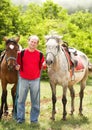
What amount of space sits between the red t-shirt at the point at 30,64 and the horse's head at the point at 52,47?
0.88 ft

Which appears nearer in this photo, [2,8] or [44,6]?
[2,8]

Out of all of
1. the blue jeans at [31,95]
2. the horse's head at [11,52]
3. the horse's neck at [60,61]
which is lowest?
the blue jeans at [31,95]

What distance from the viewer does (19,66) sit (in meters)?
7.62

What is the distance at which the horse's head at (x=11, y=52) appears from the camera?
7.66 m

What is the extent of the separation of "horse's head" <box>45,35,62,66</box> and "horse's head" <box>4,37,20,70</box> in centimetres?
78

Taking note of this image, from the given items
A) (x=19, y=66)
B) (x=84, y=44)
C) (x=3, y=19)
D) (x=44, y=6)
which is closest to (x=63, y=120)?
(x=19, y=66)

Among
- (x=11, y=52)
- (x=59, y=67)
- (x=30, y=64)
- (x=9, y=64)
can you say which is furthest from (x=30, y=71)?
(x=59, y=67)

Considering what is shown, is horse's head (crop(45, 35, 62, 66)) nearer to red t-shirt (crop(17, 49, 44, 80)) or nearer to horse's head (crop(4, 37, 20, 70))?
red t-shirt (crop(17, 49, 44, 80))

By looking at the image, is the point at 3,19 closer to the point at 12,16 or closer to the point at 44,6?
the point at 12,16

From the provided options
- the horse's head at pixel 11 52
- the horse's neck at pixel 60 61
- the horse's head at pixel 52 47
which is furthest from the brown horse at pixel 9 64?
the horse's neck at pixel 60 61

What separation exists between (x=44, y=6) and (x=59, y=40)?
2062 inches

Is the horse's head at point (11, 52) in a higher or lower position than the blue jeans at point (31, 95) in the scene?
higher

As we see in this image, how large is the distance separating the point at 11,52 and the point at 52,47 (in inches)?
40.0

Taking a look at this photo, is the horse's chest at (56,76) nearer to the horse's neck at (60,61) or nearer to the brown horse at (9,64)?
the horse's neck at (60,61)
